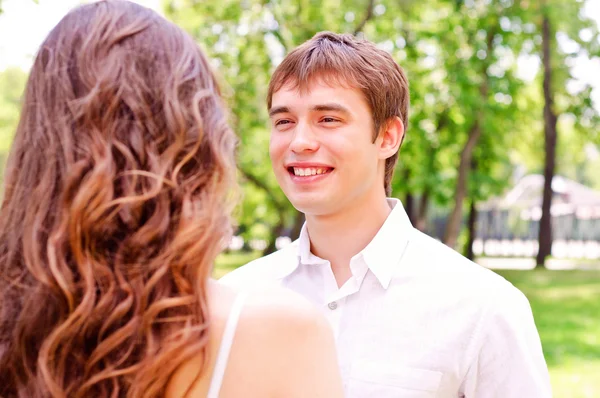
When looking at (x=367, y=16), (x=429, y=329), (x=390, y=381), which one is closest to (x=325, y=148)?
(x=429, y=329)

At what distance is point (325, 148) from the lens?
2867 mm

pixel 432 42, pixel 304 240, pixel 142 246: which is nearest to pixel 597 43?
pixel 432 42

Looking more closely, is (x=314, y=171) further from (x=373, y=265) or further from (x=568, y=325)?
(x=568, y=325)

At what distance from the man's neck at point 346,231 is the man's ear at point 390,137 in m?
0.20

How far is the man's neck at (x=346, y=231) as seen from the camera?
2951mm

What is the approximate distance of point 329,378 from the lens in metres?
1.62

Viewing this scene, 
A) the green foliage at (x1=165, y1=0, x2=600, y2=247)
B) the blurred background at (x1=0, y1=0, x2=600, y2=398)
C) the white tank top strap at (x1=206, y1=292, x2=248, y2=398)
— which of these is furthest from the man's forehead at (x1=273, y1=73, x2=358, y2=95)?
the green foliage at (x1=165, y1=0, x2=600, y2=247)

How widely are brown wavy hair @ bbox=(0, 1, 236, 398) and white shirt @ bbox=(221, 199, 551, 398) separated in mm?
1152

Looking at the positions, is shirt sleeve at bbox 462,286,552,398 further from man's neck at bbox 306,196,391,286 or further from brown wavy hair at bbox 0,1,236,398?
brown wavy hair at bbox 0,1,236,398

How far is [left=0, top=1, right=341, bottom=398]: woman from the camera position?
1.48 meters

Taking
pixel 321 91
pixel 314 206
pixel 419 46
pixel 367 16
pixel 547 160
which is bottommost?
pixel 547 160

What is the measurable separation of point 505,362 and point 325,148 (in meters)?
0.98

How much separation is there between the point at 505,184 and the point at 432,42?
5633mm

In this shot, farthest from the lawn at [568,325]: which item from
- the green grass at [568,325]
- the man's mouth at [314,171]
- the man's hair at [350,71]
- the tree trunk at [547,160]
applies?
the man's mouth at [314,171]
